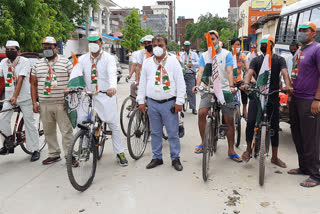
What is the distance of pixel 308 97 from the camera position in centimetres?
436

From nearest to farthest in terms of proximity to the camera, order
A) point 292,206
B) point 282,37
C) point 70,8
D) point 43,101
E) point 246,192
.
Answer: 1. point 292,206
2. point 246,192
3. point 43,101
4. point 282,37
5. point 70,8

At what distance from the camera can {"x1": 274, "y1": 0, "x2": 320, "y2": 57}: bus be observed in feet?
26.2

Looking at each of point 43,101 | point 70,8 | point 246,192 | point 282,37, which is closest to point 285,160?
point 246,192

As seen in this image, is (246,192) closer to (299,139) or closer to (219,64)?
(299,139)

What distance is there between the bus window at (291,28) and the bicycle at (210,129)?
5565 mm

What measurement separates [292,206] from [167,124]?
81.3 inches

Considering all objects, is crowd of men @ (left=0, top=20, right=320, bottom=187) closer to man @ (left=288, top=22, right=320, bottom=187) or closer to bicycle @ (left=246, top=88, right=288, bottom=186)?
man @ (left=288, top=22, right=320, bottom=187)

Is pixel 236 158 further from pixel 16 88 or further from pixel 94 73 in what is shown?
pixel 16 88

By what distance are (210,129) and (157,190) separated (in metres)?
1.19

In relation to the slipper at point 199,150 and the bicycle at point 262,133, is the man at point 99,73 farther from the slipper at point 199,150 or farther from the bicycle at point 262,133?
the bicycle at point 262,133

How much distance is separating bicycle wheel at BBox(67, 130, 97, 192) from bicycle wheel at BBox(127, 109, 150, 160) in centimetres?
90

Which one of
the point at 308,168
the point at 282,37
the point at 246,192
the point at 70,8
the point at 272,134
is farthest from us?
the point at 70,8

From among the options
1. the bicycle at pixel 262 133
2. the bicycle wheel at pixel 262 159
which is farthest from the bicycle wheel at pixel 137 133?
the bicycle wheel at pixel 262 159

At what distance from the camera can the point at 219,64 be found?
525 centimetres
